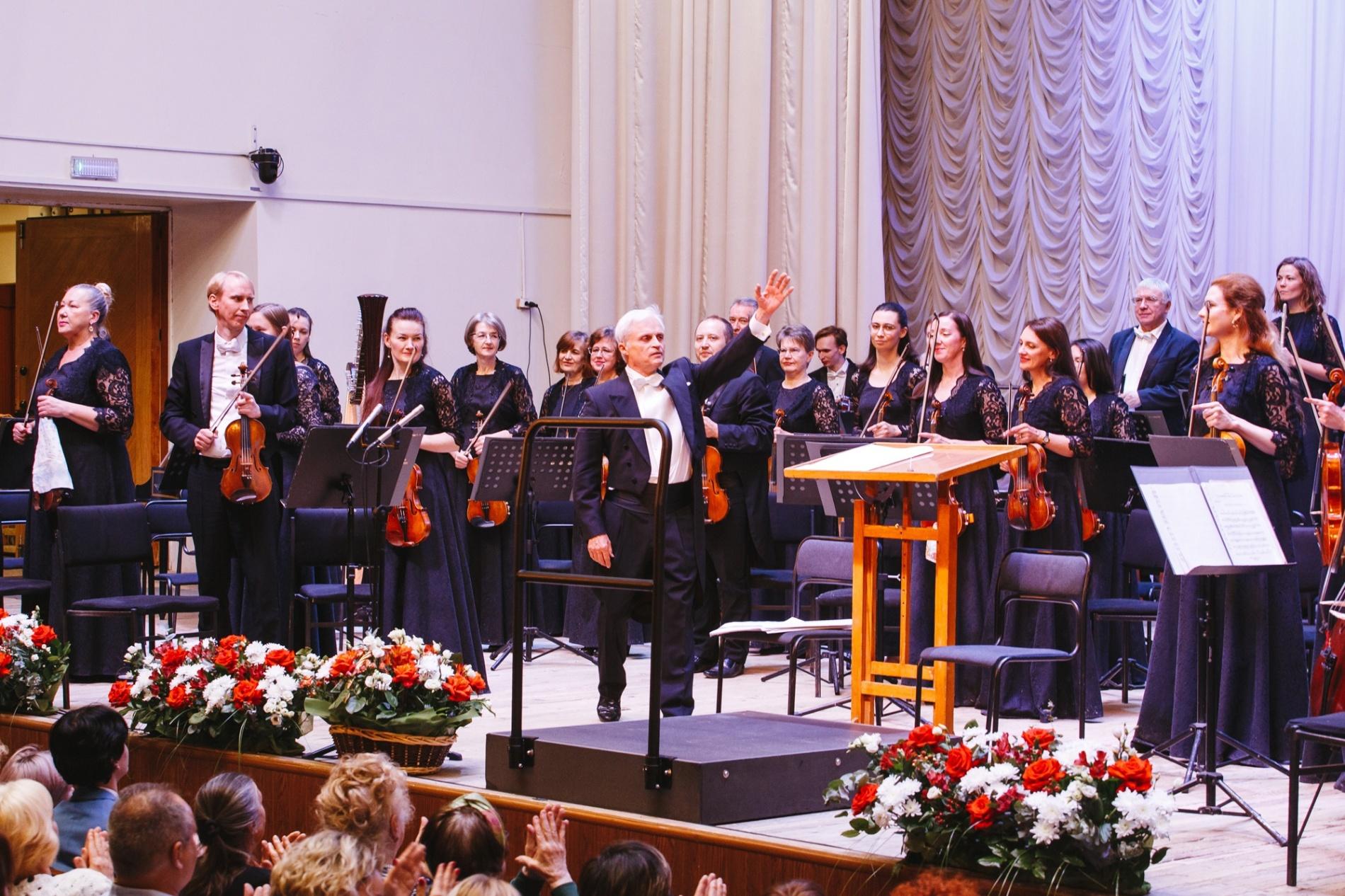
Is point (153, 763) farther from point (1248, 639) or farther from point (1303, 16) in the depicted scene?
point (1303, 16)

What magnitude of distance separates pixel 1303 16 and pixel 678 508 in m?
4.99

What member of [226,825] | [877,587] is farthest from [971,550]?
[226,825]

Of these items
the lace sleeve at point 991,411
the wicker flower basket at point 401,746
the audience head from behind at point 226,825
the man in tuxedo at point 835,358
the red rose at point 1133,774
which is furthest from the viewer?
the man in tuxedo at point 835,358

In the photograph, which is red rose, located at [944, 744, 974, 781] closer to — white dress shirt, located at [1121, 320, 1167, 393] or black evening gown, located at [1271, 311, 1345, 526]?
black evening gown, located at [1271, 311, 1345, 526]

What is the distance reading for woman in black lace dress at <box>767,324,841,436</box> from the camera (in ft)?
25.3

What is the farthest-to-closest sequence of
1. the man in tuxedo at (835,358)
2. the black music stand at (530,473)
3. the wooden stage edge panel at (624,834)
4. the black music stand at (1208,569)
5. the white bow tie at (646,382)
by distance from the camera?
the man in tuxedo at (835,358), the black music stand at (530,473), the white bow tie at (646,382), the black music stand at (1208,569), the wooden stage edge panel at (624,834)

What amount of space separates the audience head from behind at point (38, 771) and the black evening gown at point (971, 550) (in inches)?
120

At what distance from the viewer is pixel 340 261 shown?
401 inches

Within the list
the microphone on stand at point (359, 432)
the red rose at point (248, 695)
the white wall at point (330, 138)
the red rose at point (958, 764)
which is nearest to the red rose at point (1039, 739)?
the red rose at point (958, 764)

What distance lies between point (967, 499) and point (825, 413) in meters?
1.44

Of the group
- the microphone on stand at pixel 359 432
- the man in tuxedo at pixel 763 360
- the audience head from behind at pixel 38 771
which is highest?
the man in tuxedo at pixel 763 360

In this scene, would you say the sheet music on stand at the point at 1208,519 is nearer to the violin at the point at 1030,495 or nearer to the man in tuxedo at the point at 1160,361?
the violin at the point at 1030,495

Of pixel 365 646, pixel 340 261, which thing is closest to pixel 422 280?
pixel 340 261

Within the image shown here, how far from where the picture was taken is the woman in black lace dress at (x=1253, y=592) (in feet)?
16.9
